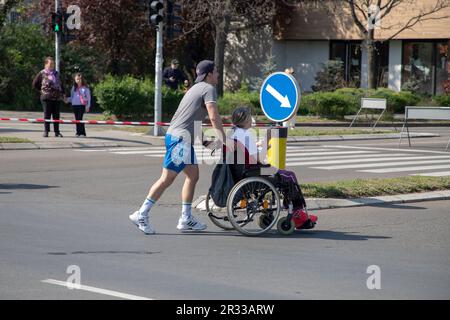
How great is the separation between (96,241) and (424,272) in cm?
331

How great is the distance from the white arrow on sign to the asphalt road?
4.84 ft

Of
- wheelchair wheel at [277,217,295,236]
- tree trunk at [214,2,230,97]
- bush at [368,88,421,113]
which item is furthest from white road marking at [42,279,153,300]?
tree trunk at [214,2,230,97]

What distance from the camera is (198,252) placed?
9.30 metres

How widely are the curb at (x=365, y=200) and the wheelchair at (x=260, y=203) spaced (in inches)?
61.2

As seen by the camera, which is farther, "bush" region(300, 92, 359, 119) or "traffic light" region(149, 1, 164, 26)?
"bush" region(300, 92, 359, 119)

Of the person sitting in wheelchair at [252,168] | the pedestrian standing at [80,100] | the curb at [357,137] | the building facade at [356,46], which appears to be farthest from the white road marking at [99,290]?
the building facade at [356,46]

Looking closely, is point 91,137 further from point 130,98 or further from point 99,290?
point 99,290

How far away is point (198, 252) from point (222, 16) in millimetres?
29253

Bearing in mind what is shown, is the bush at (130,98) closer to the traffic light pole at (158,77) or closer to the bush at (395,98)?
the traffic light pole at (158,77)

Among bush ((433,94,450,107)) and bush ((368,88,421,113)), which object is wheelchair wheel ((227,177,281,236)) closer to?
bush ((368,88,421,113))

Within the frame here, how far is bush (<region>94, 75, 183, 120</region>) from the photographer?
28.9 m
